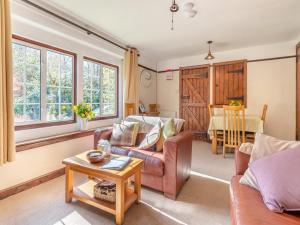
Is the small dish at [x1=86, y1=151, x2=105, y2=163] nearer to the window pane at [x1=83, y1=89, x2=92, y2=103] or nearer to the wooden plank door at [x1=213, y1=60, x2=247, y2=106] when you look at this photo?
the window pane at [x1=83, y1=89, x2=92, y2=103]

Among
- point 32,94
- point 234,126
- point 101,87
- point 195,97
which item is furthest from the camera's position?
point 195,97

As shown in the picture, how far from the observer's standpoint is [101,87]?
3.64 m

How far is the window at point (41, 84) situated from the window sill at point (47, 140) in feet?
0.80

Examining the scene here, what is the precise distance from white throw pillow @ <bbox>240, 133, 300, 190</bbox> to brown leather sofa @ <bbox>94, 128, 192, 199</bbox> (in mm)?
733

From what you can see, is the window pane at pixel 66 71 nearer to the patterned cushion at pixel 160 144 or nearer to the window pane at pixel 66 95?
the window pane at pixel 66 95

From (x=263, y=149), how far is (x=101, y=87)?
3.09m

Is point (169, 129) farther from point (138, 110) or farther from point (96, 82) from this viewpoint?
point (138, 110)

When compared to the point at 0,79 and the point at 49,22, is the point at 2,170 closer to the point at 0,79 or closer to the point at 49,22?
the point at 0,79

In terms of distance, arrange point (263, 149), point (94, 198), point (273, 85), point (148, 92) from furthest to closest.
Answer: point (148, 92)
point (273, 85)
point (94, 198)
point (263, 149)

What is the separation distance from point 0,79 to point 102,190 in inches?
60.6

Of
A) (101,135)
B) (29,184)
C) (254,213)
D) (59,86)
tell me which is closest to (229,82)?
(101,135)

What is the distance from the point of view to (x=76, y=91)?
3006 mm

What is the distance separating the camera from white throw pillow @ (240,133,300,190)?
1.32 meters

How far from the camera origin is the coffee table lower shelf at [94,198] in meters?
1.61
